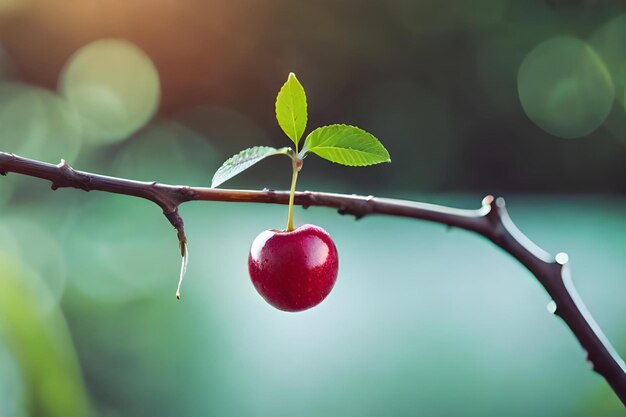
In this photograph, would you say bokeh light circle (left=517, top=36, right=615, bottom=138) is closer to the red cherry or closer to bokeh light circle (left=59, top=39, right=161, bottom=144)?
bokeh light circle (left=59, top=39, right=161, bottom=144)

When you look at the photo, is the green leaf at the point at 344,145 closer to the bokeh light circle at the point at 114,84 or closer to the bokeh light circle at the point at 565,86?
the bokeh light circle at the point at 114,84

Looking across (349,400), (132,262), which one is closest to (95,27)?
(132,262)

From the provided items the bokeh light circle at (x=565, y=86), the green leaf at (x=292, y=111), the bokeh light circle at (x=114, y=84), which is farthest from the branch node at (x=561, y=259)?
the bokeh light circle at (x=565, y=86)

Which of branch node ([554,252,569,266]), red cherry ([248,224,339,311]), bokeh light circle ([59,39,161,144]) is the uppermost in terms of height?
bokeh light circle ([59,39,161,144])

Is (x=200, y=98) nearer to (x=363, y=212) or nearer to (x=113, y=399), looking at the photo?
(x=113, y=399)

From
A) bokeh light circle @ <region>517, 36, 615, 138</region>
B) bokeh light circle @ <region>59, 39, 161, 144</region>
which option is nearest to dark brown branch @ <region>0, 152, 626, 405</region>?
bokeh light circle @ <region>59, 39, 161, 144</region>

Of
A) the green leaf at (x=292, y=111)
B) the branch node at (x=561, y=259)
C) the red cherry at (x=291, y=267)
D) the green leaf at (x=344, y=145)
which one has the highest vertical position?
the green leaf at (x=292, y=111)

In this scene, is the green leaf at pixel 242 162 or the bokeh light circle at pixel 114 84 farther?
the bokeh light circle at pixel 114 84
